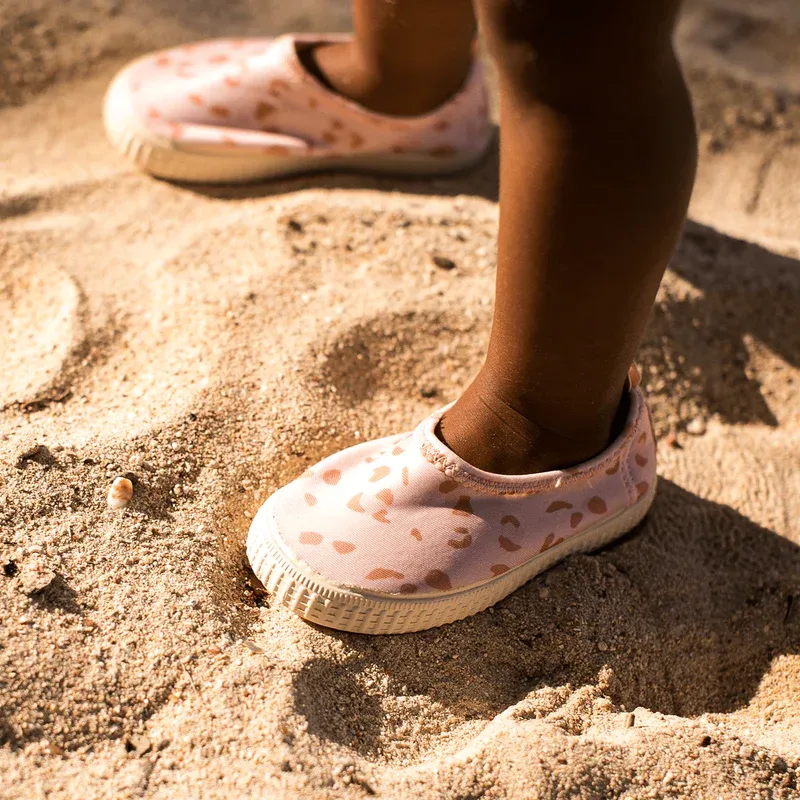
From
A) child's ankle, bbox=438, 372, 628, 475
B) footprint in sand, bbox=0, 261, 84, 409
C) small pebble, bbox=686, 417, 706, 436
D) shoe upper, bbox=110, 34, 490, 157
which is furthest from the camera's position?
shoe upper, bbox=110, 34, 490, 157

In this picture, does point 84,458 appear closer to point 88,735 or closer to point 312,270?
point 88,735

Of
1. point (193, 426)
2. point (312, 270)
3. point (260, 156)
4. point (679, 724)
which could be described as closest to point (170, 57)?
point (260, 156)

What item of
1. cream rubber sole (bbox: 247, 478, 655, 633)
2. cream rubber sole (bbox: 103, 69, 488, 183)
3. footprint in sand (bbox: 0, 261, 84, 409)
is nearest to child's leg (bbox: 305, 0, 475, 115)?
cream rubber sole (bbox: 103, 69, 488, 183)

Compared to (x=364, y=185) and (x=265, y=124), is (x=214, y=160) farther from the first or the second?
(x=364, y=185)

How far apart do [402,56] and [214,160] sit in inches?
16.9

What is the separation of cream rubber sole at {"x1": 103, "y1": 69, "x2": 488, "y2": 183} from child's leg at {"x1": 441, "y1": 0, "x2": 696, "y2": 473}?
3.03 feet

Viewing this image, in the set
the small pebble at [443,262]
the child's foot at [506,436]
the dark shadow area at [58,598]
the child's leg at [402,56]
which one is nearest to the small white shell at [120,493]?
the dark shadow area at [58,598]

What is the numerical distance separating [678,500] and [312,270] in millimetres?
743

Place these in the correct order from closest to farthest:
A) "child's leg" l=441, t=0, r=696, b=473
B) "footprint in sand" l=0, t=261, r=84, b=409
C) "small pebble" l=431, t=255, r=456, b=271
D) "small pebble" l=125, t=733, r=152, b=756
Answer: "child's leg" l=441, t=0, r=696, b=473 < "small pebble" l=125, t=733, r=152, b=756 < "footprint in sand" l=0, t=261, r=84, b=409 < "small pebble" l=431, t=255, r=456, b=271

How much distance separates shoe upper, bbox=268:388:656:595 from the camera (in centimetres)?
104

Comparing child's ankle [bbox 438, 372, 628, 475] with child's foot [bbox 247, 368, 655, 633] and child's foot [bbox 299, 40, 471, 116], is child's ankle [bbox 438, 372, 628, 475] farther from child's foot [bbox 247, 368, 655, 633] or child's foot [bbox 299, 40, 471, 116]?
child's foot [bbox 299, 40, 471, 116]

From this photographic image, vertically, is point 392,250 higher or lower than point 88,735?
higher

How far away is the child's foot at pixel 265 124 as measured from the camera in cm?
170

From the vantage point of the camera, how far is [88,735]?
35.8 inches
